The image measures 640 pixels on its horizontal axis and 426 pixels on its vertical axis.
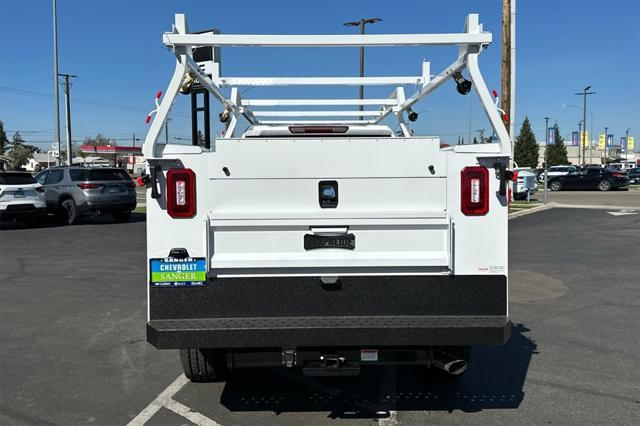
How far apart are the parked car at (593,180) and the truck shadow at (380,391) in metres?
36.8

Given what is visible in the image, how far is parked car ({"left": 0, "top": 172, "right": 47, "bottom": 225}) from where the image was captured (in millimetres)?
16328

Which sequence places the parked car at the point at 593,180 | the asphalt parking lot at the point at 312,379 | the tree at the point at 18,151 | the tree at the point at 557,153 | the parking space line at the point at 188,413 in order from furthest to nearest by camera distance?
the tree at the point at 18,151, the tree at the point at 557,153, the parked car at the point at 593,180, the asphalt parking lot at the point at 312,379, the parking space line at the point at 188,413

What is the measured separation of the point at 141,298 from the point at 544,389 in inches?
202

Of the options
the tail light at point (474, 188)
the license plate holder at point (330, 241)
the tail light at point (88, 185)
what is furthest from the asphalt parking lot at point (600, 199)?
the license plate holder at point (330, 241)

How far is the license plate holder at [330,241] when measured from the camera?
11.3 feet

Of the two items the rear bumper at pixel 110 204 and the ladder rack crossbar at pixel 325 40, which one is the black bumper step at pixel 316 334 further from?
the rear bumper at pixel 110 204

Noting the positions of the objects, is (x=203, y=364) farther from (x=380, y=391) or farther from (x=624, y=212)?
(x=624, y=212)

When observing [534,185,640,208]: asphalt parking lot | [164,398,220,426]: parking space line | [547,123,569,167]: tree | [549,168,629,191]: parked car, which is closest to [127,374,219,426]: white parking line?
[164,398,220,426]: parking space line

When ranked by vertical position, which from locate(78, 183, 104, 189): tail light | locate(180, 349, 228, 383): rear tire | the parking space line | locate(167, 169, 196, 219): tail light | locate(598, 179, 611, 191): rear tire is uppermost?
locate(167, 169, 196, 219): tail light

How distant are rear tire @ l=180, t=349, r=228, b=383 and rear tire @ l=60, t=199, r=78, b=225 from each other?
14.6 m

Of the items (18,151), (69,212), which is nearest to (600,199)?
(69,212)

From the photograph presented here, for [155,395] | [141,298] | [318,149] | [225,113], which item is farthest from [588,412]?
[141,298]

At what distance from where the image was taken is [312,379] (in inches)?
185

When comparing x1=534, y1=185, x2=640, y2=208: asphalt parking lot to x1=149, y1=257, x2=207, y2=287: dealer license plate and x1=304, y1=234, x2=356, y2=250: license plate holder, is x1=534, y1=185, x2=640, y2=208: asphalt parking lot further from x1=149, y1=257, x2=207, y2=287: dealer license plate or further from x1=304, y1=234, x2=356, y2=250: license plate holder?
x1=149, y1=257, x2=207, y2=287: dealer license plate
